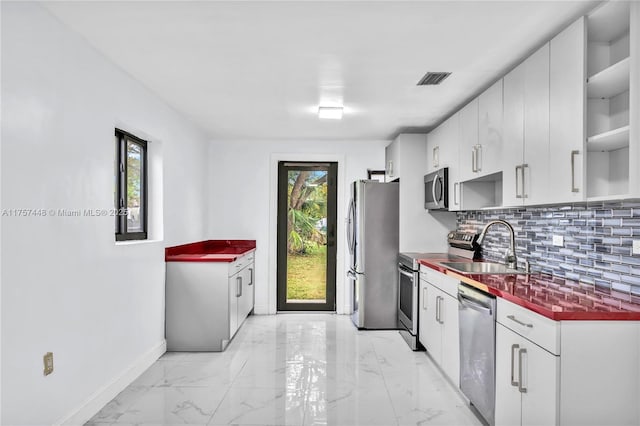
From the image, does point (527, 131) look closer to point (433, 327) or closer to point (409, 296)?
point (433, 327)

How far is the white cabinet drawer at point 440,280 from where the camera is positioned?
3.19 m

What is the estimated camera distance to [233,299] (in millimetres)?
4352

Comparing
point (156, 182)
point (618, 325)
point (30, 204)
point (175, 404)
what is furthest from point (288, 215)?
point (618, 325)

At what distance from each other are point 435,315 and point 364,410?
111 centimetres

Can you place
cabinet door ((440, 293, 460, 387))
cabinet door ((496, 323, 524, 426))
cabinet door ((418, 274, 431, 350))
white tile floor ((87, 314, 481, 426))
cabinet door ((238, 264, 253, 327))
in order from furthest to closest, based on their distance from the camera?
cabinet door ((238, 264, 253, 327)), cabinet door ((418, 274, 431, 350)), cabinet door ((440, 293, 460, 387)), white tile floor ((87, 314, 481, 426)), cabinet door ((496, 323, 524, 426))

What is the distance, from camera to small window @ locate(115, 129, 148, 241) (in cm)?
340

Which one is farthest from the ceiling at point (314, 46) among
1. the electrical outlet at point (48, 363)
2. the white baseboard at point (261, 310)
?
the white baseboard at point (261, 310)

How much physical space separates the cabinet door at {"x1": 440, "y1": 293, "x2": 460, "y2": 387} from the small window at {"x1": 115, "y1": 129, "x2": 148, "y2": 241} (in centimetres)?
254

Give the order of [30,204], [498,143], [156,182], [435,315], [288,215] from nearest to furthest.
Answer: [30,204] < [498,143] < [435,315] < [156,182] < [288,215]

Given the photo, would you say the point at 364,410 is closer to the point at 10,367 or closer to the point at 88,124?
the point at 10,367

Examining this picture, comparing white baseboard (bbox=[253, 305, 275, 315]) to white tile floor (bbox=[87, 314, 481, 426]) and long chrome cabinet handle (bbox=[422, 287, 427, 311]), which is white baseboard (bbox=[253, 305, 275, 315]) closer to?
white tile floor (bbox=[87, 314, 481, 426])

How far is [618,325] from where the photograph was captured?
A: 6.00 feet

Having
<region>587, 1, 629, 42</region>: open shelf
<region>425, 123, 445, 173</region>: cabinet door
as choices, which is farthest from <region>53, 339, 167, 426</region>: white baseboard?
<region>587, 1, 629, 42</region>: open shelf

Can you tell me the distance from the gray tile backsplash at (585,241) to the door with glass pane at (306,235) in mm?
2670
